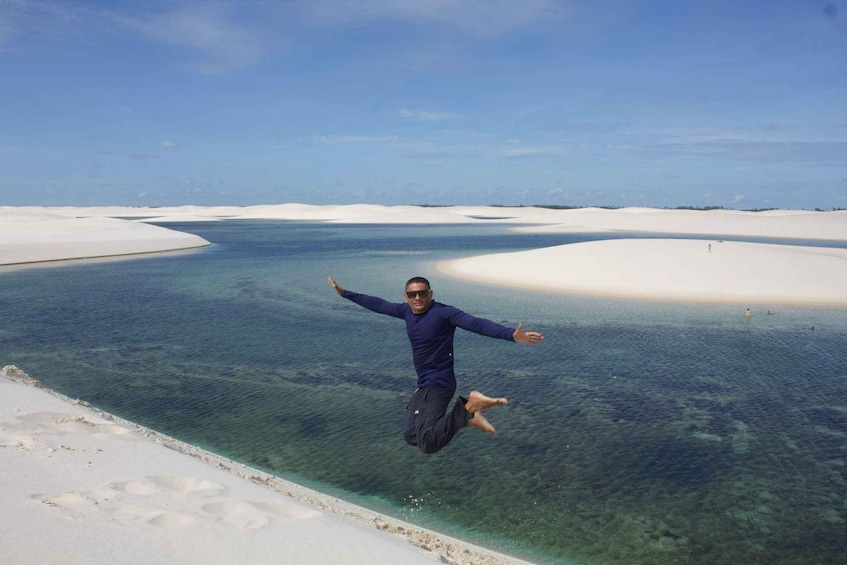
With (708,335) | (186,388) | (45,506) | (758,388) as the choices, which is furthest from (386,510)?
(708,335)

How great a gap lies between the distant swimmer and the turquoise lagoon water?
2.61 m

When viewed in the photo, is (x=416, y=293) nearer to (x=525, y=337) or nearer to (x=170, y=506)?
(x=525, y=337)

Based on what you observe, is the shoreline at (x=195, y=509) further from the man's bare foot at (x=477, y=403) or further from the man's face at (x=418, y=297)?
the man's face at (x=418, y=297)

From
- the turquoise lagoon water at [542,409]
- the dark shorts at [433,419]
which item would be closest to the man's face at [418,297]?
the dark shorts at [433,419]

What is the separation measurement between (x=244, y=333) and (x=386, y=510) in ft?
42.5

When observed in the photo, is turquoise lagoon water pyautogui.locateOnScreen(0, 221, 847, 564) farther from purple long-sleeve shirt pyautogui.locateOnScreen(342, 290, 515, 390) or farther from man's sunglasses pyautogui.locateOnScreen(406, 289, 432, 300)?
man's sunglasses pyautogui.locateOnScreen(406, 289, 432, 300)

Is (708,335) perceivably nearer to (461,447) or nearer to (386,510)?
(461,447)

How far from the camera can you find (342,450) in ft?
35.1

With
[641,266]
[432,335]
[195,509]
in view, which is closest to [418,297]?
[432,335]

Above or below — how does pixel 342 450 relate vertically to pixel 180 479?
below

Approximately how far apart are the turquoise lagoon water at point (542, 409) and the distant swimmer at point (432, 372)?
2611 mm

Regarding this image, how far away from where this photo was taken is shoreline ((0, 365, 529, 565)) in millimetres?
5223

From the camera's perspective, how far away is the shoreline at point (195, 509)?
17.1ft

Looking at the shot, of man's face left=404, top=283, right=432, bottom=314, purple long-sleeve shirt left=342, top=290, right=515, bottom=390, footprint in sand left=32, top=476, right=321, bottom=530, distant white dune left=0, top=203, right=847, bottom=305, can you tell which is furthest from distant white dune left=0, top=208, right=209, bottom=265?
man's face left=404, top=283, right=432, bottom=314
